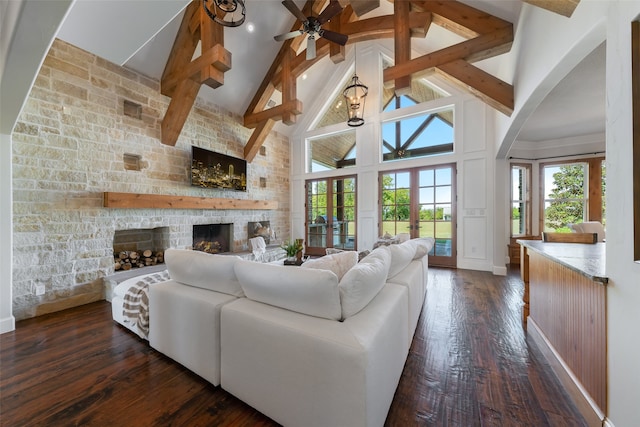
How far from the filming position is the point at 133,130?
3691 millimetres

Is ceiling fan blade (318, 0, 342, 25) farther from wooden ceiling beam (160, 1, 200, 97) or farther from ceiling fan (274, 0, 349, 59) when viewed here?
wooden ceiling beam (160, 1, 200, 97)

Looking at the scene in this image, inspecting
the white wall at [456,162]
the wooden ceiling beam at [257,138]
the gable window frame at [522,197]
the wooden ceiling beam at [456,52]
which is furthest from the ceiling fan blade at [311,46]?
the gable window frame at [522,197]

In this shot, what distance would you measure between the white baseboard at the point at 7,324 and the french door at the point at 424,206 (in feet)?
18.4

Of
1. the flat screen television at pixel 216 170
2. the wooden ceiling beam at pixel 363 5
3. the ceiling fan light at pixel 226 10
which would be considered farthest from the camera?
the flat screen television at pixel 216 170

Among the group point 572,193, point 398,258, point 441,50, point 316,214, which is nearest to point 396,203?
point 316,214

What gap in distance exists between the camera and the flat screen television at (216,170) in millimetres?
4443

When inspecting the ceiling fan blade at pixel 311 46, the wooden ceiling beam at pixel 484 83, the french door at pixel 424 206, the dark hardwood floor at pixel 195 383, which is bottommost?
the dark hardwood floor at pixel 195 383

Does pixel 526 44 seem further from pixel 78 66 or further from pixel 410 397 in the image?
pixel 78 66

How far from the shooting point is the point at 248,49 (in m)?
4.63

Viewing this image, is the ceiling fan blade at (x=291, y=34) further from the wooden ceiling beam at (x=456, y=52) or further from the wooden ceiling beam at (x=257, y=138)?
the wooden ceiling beam at (x=257, y=138)

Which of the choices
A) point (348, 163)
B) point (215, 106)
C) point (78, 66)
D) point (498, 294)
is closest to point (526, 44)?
point (498, 294)

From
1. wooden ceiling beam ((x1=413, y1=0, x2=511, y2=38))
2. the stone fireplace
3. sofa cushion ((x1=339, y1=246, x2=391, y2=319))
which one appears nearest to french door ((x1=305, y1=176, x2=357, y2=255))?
wooden ceiling beam ((x1=413, y1=0, x2=511, y2=38))

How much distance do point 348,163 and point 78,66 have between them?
16.5 feet

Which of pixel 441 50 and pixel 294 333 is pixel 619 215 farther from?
pixel 441 50
